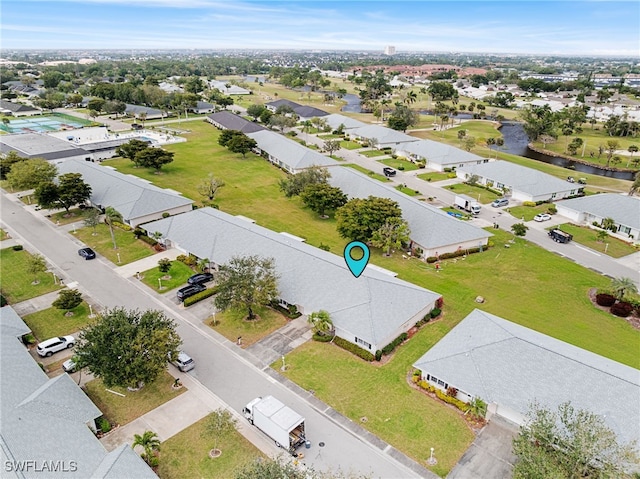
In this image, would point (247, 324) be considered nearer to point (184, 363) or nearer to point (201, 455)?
point (184, 363)

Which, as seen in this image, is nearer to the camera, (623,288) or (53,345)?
(53,345)

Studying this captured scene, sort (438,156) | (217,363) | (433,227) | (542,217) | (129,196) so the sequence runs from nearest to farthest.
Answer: (217,363) → (433,227) → (129,196) → (542,217) → (438,156)

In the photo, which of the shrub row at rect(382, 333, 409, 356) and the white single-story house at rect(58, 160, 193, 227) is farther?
the white single-story house at rect(58, 160, 193, 227)

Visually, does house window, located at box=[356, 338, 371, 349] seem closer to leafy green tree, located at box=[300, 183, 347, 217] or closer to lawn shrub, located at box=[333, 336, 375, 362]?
lawn shrub, located at box=[333, 336, 375, 362]

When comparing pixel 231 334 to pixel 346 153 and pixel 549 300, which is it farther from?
pixel 346 153

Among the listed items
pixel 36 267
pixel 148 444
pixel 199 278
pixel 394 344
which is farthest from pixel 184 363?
pixel 36 267

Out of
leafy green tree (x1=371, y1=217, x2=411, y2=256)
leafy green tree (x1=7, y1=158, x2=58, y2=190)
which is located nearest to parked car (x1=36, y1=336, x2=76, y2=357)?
leafy green tree (x1=371, y1=217, x2=411, y2=256)

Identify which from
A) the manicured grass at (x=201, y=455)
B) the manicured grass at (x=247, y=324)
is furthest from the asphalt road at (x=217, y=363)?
the manicured grass at (x=201, y=455)
